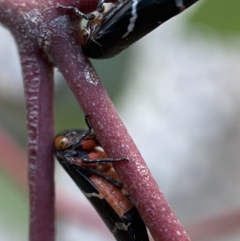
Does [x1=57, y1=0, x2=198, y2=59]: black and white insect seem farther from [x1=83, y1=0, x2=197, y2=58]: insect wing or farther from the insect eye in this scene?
the insect eye

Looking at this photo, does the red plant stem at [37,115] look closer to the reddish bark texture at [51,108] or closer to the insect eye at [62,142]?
the reddish bark texture at [51,108]

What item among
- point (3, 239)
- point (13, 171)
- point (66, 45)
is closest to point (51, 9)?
point (66, 45)

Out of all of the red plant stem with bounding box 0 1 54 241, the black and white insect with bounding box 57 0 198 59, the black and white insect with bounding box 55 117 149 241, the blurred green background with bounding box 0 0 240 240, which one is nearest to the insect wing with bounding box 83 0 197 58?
the black and white insect with bounding box 57 0 198 59

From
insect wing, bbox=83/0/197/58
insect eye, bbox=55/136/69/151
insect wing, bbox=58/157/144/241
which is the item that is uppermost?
insect wing, bbox=83/0/197/58

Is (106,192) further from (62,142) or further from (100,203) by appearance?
(62,142)

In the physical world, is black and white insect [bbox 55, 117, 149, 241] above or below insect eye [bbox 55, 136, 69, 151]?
below

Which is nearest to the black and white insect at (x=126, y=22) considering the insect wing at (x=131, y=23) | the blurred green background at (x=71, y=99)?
the insect wing at (x=131, y=23)

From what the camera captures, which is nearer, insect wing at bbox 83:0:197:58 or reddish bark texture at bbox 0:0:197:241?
reddish bark texture at bbox 0:0:197:241
